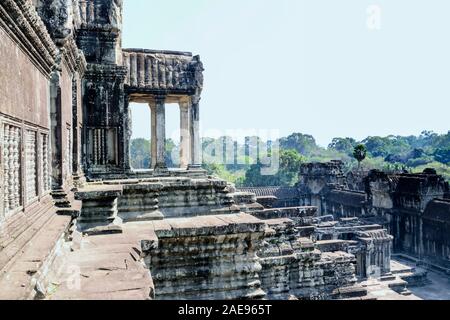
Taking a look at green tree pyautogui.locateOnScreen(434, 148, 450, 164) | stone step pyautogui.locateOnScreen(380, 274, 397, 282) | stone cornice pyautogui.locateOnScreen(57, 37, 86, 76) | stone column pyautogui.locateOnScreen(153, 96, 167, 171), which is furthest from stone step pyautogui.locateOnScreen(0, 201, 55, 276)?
green tree pyautogui.locateOnScreen(434, 148, 450, 164)

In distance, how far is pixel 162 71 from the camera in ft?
38.3

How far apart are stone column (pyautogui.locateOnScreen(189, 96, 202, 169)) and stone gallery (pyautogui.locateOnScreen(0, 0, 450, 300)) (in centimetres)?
3

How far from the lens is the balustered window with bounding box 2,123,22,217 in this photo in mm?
3477

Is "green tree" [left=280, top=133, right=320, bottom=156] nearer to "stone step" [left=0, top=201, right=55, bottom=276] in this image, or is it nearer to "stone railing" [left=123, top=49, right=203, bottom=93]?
"stone railing" [left=123, top=49, right=203, bottom=93]

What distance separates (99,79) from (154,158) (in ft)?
10.8

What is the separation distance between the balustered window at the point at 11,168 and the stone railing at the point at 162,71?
7425 mm

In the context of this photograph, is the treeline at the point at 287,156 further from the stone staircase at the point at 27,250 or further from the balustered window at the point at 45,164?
the stone staircase at the point at 27,250

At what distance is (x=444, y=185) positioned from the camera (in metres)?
29.7

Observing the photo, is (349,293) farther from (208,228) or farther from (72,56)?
(72,56)

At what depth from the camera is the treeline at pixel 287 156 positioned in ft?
196

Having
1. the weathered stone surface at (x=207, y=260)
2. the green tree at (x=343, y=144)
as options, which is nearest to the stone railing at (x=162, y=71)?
the weathered stone surface at (x=207, y=260)
